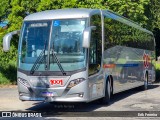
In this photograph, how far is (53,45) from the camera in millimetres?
12773

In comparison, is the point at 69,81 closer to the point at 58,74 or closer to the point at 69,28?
the point at 58,74

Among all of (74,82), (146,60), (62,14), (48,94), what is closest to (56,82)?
(48,94)

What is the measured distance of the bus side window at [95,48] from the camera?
13.1m

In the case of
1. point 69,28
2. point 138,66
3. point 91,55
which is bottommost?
point 138,66

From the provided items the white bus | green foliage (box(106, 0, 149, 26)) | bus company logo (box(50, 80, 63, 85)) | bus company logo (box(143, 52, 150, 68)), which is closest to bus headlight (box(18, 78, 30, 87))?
the white bus

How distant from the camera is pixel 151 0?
100ft

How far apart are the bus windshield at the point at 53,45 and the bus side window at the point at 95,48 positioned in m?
0.48

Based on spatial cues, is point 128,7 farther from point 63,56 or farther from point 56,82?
point 56,82

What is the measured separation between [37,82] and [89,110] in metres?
2.08

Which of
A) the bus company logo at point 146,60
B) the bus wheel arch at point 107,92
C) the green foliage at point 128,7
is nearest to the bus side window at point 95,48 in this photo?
the bus wheel arch at point 107,92

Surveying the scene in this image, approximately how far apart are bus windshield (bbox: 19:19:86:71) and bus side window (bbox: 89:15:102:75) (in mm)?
484

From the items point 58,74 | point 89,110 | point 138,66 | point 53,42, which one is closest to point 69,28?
point 53,42

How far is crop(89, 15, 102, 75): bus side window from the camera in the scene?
13.1 metres

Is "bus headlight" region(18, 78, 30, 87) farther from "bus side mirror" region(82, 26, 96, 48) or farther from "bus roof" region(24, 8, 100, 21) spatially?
"bus side mirror" region(82, 26, 96, 48)
